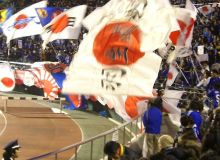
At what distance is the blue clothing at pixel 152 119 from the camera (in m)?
9.31

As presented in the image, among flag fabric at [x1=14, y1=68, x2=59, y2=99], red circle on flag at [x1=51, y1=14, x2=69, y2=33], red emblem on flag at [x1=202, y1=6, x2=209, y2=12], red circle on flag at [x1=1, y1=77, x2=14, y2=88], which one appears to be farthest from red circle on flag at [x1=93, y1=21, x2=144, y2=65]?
red emblem on flag at [x1=202, y1=6, x2=209, y2=12]

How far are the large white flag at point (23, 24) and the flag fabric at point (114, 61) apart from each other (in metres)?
11.4

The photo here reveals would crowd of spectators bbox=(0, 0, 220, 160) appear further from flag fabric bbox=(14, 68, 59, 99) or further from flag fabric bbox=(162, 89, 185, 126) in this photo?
flag fabric bbox=(14, 68, 59, 99)

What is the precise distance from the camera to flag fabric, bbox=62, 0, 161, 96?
497 centimetres

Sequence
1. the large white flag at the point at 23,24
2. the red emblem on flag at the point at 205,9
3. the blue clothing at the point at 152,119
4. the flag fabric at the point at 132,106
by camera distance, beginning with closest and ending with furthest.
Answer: the flag fabric at the point at 132,106, the blue clothing at the point at 152,119, the large white flag at the point at 23,24, the red emblem on flag at the point at 205,9

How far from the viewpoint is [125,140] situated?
39.4 feet

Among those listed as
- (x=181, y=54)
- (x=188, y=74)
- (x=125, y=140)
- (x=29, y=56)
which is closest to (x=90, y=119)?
(x=188, y=74)

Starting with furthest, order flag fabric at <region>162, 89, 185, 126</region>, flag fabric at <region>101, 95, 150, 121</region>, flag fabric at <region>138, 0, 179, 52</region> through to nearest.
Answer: flag fabric at <region>162, 89, 185, 126</region> → flag fabric at <region>101, 95, 150, 121</region> → flag fabric at <region>138, 0, 179, 52</region>

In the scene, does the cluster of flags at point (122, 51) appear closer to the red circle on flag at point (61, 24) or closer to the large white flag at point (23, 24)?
the red circle on flag at point (61, 24)

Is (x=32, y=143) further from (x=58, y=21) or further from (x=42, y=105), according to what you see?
(x=42, y=105)

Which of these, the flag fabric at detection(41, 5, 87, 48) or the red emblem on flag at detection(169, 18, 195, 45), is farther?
the red emblem on flag at detection(169, 18, 195, 45)

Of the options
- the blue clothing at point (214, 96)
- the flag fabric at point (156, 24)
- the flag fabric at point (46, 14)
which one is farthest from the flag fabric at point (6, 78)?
the flag fabric at point (156, 24)

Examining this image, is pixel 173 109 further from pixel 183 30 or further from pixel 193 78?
pixel 193 78

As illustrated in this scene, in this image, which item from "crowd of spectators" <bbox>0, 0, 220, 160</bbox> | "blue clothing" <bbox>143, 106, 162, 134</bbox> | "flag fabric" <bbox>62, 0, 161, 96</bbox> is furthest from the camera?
"blue clothing" <bbox>143, 106, 162, 134</bbox>
